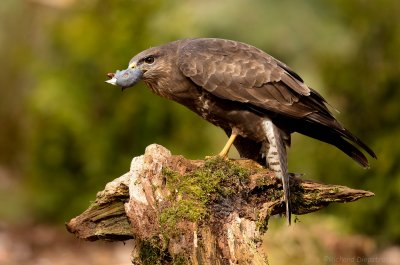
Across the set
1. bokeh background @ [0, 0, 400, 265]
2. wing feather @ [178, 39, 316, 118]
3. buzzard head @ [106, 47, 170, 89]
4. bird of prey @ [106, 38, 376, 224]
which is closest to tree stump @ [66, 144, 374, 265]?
bird of prey @ [106, 38, 376, 224]

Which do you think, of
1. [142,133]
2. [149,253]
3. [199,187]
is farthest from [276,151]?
[142,133]

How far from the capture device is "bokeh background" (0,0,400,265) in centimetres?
808

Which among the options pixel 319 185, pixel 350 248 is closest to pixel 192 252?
pixel 319 185

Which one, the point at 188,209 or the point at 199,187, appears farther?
the point at 199,187

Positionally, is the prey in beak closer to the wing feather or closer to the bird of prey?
the bird of prey

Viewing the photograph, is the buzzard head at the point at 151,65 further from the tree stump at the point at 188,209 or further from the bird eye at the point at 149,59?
the tree stump at the point at 188,209

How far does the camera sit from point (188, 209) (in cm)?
444

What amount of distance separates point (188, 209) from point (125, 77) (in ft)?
3.89

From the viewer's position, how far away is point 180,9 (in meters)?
9.83

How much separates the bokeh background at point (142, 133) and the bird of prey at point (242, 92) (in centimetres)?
217

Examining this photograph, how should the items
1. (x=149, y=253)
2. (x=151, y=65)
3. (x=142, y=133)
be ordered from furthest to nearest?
(x=142, y=133) < (x=151, y=65) < (x=149, y=253)

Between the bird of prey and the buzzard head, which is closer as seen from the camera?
the bird of prey

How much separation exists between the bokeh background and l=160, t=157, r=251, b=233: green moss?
253 centimetres

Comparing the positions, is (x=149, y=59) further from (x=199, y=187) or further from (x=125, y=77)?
(x=199, y=187)
